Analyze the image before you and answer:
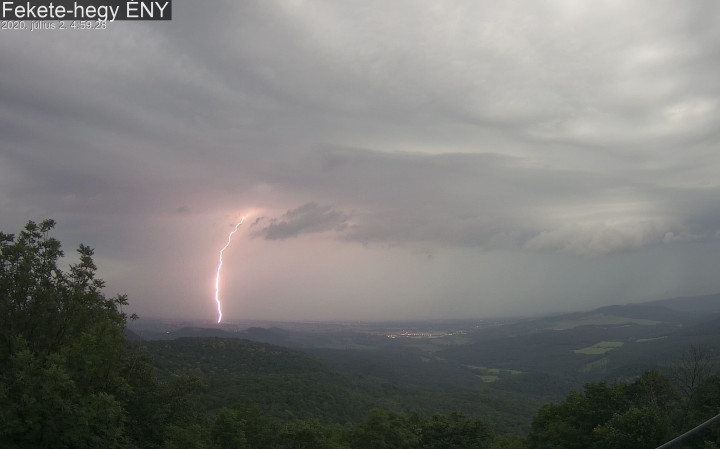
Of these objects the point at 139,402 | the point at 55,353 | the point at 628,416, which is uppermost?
the point at 55,353

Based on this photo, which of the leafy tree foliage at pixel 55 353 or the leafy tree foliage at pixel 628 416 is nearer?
the leafy tree foliage at pixel 55 353

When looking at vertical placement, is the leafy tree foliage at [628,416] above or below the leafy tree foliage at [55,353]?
below

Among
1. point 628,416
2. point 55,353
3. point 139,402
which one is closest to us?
point 55,353

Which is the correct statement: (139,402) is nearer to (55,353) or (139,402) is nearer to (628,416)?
(55,353)

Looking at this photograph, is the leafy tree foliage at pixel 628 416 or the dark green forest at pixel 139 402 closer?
the dark green forest at pixel 139 402

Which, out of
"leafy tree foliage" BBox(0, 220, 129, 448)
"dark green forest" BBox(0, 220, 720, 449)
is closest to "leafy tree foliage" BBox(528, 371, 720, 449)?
"dark green forest" BBox(0, 220, 720, 449)

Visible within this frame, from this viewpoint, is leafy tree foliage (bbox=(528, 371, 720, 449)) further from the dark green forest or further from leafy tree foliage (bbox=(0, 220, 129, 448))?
leafy tree foliage (bbox=(0, 220, 129, 448))

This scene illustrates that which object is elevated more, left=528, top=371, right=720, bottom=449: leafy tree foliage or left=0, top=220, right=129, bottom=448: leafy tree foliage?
left=0, top=220, right=129, bottom=448: leafy tree foliage

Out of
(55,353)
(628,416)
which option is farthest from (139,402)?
Result: (628,416)

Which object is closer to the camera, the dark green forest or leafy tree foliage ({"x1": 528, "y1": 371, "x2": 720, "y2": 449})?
the dark green forest

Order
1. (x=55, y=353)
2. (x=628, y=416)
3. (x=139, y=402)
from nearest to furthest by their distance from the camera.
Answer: (x=55, y=353) < (x=139, y=402) < (x=628, y=416)

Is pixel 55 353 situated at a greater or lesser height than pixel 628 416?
greater

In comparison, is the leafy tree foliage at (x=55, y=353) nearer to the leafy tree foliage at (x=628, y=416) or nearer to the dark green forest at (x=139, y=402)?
the dark green forest at (x=139, y=402)

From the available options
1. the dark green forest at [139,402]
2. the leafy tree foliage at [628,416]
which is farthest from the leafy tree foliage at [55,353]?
the leafy tree foliage at [628,416]
